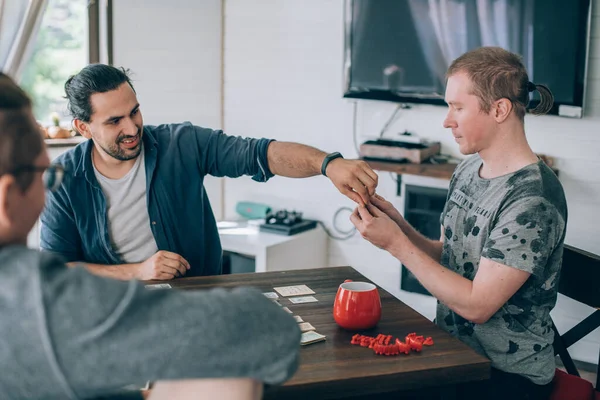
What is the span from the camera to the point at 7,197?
0.87m

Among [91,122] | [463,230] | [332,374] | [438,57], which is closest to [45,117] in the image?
[91,122]

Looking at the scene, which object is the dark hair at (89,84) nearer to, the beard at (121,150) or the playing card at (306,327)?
the beard at (121,150)

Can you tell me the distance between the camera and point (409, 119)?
3.67 metres

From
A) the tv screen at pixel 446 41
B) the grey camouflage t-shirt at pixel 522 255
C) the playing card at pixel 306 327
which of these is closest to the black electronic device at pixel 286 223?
the tv screen at pixel 446 41

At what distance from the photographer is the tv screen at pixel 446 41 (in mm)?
3020

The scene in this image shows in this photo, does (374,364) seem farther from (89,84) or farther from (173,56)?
(173,56)

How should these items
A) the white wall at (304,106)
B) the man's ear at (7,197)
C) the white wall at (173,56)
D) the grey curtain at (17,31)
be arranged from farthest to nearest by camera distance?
1. the white wall at (173,56)
2. the white wall at (304,106)
3. the grey curtain at (17,31)
4. the man's ear at (7,197)

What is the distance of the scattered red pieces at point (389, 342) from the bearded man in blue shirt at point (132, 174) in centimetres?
71

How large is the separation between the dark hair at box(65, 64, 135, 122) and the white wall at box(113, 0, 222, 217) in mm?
1773

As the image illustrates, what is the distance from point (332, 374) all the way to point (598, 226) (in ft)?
7.19

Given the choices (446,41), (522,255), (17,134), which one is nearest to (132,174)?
(522,255)

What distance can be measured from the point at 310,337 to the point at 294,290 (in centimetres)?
33

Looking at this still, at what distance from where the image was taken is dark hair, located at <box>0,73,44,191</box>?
87cm

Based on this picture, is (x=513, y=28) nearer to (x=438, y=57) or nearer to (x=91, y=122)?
(x=438, y=57)
